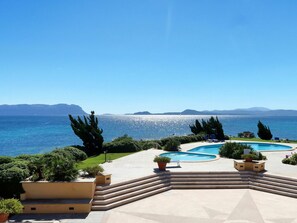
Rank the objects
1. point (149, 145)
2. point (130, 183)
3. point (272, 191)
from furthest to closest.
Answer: point (149, 145) → point (272, 191) → point (130, 183)

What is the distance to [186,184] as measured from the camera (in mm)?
17016

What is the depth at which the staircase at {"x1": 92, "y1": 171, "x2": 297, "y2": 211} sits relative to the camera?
14303mm

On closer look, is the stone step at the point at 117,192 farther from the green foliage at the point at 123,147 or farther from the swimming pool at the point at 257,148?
the swimming pool at the point at 257,148

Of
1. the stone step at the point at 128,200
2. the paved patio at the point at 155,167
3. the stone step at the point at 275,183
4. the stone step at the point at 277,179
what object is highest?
the paved patio at the point at 155,167

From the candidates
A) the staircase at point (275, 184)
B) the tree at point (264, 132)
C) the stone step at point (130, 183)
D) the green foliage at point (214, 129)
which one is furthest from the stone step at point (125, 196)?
the tree at point (264, 132)

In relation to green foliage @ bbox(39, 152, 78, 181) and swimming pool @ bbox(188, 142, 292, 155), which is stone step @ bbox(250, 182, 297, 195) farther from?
swimming pool @ bbox(188, 142, 292, 155)

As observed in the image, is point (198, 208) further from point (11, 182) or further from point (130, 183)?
point (11, 182)

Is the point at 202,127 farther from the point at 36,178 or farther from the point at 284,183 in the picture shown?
the point at 36,178

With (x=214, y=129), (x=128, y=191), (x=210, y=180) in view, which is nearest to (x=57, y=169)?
(x=128, y=191)

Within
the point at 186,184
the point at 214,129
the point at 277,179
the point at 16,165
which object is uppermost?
the point at 214,129

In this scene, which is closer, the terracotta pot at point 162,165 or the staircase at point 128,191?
the staircase at point 128,191

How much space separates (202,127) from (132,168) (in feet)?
81.9

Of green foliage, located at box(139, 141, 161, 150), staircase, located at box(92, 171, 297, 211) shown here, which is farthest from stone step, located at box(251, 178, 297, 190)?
green foliage, located at box(139, 141, 161, 150)

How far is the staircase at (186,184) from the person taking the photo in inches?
563
